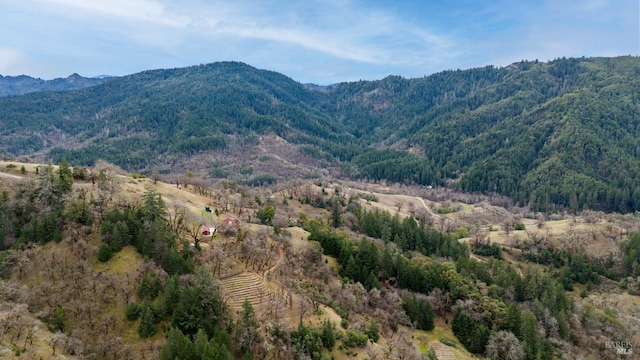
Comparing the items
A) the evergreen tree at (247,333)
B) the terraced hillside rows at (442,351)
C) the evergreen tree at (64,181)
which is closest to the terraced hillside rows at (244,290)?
the evergreen tree at (247,333)

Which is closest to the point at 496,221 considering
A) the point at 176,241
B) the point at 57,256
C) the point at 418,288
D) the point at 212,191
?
the point at 418,288

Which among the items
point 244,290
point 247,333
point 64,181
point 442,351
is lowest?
point 442,351

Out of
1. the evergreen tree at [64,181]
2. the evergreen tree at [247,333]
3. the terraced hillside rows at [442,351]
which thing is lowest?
the terraced hillside rows at [442,351]

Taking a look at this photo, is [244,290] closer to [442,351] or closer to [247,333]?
[247,333]

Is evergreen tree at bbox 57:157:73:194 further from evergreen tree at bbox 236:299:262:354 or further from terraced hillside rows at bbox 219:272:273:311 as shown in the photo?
evergreen tree at bbox 236:299:262:354

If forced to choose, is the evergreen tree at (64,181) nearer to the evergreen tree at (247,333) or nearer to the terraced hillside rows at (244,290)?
the terraced hillside rows at (244,290)

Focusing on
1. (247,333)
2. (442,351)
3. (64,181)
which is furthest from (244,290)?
(64,181)

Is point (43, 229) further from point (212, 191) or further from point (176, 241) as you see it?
point (212, 191)

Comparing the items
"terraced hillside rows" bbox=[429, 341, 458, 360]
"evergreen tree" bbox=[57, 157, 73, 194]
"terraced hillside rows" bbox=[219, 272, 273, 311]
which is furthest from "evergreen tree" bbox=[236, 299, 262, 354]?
"evergreen tree" bbox=[57, 157, 73, 194]
